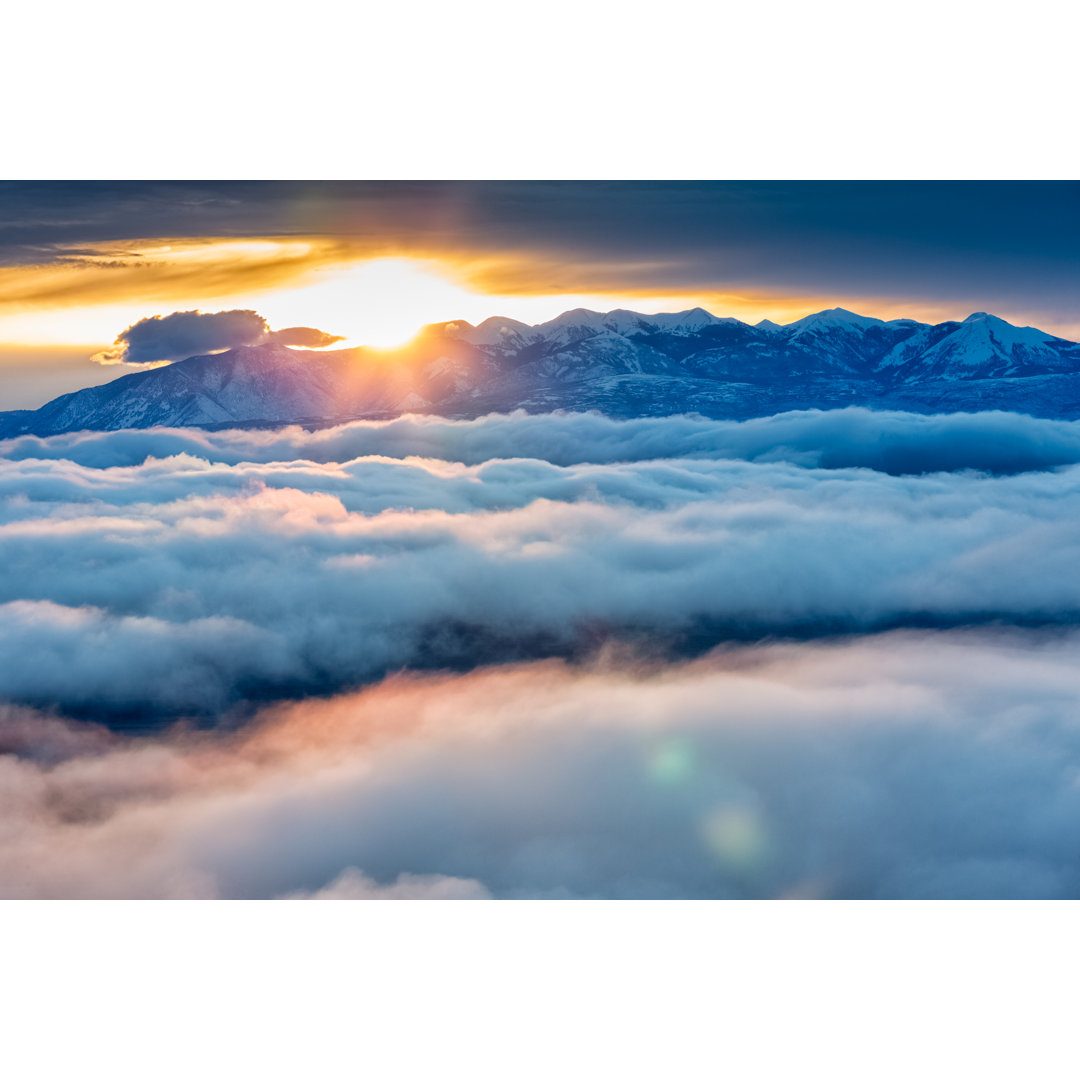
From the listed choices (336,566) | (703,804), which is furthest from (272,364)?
(703,804)

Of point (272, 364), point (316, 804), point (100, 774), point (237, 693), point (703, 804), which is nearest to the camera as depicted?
point (703, 804)

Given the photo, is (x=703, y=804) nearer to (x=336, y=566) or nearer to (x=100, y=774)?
(x=100, y=774)

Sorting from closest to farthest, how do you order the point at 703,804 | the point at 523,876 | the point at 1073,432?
the point at 523,876, the point at 703,804, the point at 1073,432

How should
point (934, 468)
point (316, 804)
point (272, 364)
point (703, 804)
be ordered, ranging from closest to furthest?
point (703, 804) < point (316, 804) < point (934, 468) < point (272, 364)

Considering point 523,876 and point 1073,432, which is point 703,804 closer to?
point 523,876

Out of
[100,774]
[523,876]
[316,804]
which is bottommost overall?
[100,774]

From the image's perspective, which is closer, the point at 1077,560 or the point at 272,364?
the point at 1077,560

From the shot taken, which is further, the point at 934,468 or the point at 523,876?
the point at 934,468

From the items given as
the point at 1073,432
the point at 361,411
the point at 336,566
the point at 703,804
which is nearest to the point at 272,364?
the point at 361,411

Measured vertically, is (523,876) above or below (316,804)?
above
